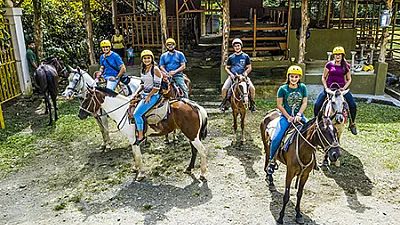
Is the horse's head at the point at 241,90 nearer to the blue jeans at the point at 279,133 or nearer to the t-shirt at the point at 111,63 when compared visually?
the blue jeans at the point at 279,133

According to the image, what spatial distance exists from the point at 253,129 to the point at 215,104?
226 cm

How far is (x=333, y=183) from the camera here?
226 inches

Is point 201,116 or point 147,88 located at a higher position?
point 147,88

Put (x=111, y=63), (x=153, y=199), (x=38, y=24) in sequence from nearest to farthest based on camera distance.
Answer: (x=153, y=199) < (x=111, y=63) < (x=38, y=24)

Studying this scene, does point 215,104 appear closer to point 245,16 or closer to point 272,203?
point 272,203

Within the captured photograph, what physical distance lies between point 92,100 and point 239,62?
10.7ft

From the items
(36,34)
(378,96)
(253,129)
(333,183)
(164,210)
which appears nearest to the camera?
(164,210)

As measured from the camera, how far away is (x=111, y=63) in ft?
24.0

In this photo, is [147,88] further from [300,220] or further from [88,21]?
[88,21]

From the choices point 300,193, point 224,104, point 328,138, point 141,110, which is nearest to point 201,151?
point 141,110

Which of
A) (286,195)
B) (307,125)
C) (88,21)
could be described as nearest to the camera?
(307,125)

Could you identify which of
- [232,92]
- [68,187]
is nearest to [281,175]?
[232,92]

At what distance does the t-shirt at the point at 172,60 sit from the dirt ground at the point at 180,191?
70.6 inches

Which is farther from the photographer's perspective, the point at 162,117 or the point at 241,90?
the point at 241,90
